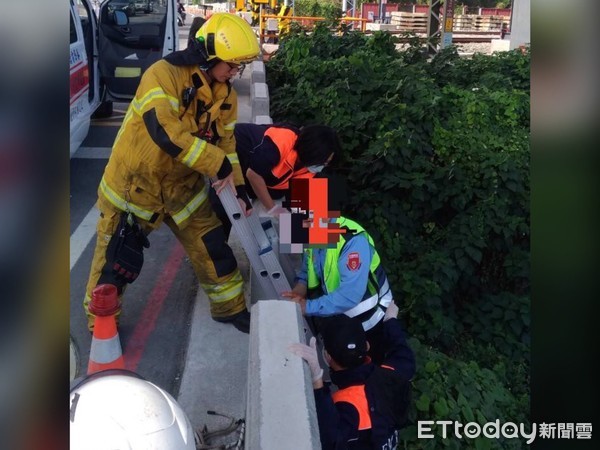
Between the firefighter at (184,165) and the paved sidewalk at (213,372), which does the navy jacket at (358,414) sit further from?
the firefighter at (184,165)

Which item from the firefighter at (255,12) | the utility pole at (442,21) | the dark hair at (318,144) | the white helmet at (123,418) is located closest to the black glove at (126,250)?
the dark hair at (318,144)

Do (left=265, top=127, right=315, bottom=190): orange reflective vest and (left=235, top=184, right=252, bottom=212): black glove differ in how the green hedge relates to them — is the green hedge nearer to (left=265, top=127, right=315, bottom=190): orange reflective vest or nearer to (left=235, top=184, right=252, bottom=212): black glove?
(left=265, top=127, right=315, bottom=190): orange reflective vest

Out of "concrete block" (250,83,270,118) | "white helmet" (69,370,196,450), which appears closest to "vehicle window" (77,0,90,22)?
"concrete block" (250,83,270,118)

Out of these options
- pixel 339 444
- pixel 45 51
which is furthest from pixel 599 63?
pixel 339 444

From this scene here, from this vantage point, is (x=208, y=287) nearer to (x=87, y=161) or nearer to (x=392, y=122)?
(x=392, y=122)

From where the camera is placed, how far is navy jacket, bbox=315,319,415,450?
2410mm

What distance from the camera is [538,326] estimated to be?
988mm

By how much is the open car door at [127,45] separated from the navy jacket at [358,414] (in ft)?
23.0

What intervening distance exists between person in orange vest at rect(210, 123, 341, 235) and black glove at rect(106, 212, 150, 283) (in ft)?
2.04

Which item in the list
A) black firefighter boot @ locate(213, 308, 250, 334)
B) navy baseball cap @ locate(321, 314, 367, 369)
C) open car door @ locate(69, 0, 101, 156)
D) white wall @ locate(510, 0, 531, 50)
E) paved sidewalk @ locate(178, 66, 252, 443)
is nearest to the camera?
navy baseball cap @ locate(321, 314, 367, 369)

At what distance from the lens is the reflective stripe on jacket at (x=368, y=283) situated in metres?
2.95

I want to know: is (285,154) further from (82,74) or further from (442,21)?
(442,21)

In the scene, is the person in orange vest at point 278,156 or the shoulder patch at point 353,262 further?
the person in orange vest at point 278,156

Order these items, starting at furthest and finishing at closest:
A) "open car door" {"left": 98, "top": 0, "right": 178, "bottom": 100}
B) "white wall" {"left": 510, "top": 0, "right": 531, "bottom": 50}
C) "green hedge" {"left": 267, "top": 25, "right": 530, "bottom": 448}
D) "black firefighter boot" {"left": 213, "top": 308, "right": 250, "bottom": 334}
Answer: "white wall" {"left": 510, "top": 0, "right": 531, "bottom": 50} → "open car door" {"left": 98, "top": 0, "right": 178, "bottom": 100} → "green hedge" {"left": 267, "top": 25, "right": 530, "bottom": 448} → "black firefighter boot" {"left": 213, "top": 308, "right": 250, "bottom": 334}
